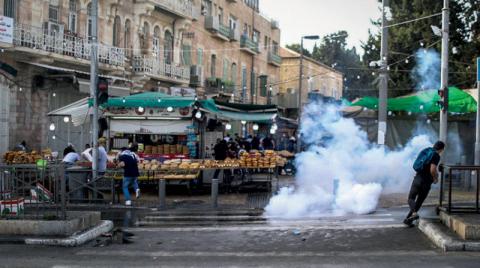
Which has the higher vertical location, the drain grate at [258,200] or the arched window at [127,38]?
the arched window at [127,38]

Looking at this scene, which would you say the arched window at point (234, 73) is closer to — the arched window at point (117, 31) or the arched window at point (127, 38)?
the arched window at point (127, 38)

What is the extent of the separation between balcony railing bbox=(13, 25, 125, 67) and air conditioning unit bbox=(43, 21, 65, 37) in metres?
0.09

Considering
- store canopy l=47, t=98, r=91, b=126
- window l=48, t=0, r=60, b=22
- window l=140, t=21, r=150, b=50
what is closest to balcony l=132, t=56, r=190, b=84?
window l=140, t=21, r=150, b=50

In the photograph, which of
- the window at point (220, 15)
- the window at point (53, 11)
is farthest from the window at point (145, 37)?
the window at point (220, 15)

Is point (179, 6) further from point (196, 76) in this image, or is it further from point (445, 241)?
point (445, 241)

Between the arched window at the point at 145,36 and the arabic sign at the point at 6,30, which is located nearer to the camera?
the arabic sign at the point at 6,30

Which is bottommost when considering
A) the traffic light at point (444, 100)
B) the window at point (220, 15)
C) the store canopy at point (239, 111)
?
the store canopy at point (239, 111)

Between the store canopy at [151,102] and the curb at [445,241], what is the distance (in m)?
9.81

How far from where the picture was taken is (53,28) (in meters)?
25.3

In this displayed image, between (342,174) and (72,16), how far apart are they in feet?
54.3

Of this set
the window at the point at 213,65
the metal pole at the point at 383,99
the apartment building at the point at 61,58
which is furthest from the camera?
the window at the point at 213,65

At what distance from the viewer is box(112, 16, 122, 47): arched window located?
99.4 feet

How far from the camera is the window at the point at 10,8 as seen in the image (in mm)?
23266

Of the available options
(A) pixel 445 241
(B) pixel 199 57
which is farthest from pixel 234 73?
(A) pixel 445 241
